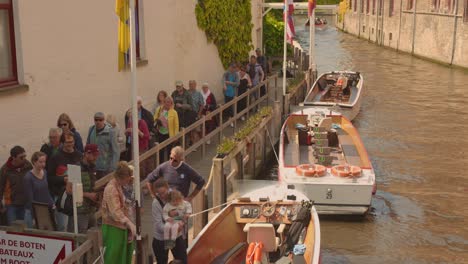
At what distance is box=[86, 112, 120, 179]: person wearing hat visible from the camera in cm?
1035

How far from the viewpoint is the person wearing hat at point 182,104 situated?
14594mm

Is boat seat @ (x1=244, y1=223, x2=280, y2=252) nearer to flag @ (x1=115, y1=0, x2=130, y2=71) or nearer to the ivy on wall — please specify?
flag @ (x1=115, y1=0, x2=130, y2=71)

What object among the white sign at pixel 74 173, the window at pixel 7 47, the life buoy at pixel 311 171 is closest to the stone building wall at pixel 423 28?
the life buoy at pixel 311 171

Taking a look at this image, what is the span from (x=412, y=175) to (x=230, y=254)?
32.7 ft

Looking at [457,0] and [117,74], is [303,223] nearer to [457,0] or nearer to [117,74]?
[117,74]

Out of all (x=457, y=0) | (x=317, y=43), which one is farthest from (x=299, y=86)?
(x=317, y=43)

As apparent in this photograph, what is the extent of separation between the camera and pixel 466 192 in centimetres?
1614

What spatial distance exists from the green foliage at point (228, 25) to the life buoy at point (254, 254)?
37.4ft

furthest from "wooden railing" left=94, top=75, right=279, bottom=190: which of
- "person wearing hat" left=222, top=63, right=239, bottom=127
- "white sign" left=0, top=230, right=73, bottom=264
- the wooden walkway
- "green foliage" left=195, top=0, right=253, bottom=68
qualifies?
"green foliage" left=195, top=0, right=253, bottom=68

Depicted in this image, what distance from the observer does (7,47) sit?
10586 millimetres

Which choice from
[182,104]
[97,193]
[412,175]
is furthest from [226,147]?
[412,175]

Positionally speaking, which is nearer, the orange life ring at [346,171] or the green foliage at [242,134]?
the green foliage at [242,134]

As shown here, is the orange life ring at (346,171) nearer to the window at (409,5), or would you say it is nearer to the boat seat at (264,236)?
the boat seat at (264,236)

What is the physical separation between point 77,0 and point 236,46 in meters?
10.7
